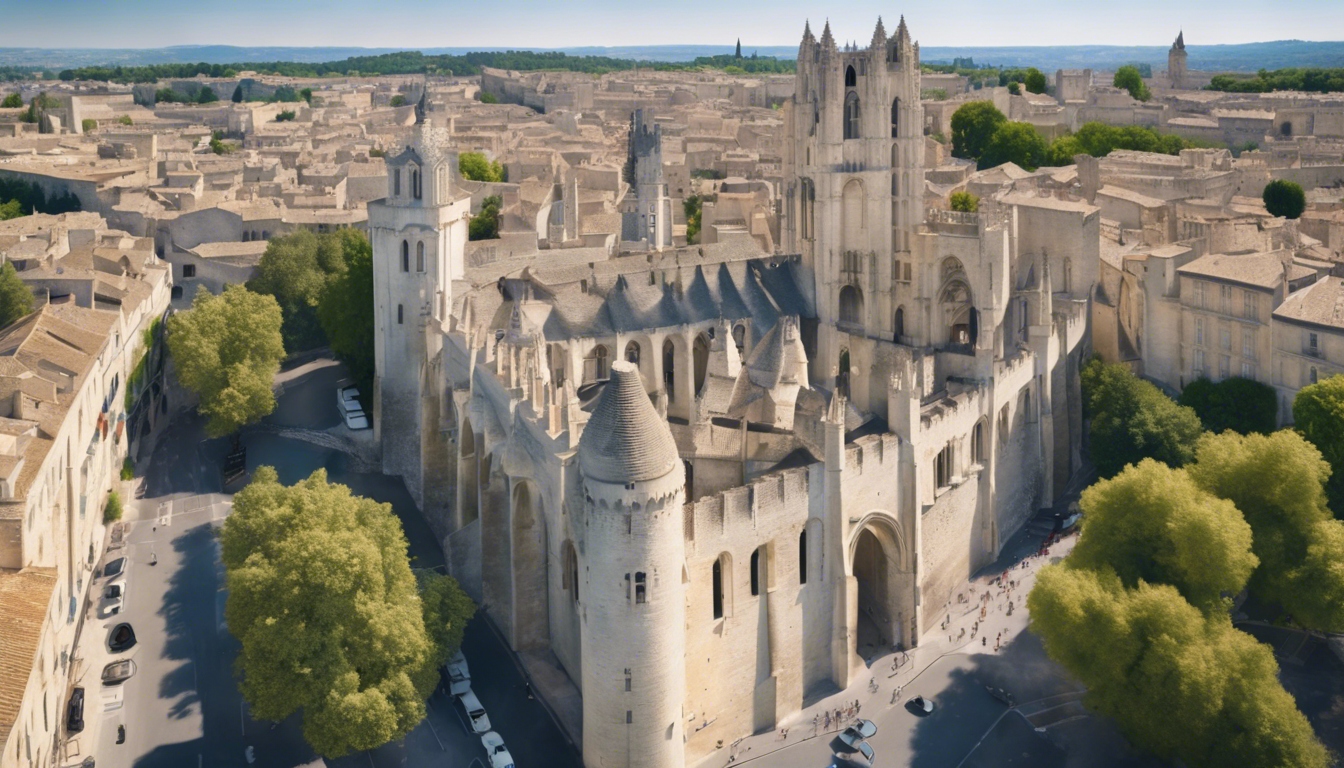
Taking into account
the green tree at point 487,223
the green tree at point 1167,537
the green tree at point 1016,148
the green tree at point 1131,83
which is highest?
the green tree at point 1131,83

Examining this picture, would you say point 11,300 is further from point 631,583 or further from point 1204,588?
point 1204,588

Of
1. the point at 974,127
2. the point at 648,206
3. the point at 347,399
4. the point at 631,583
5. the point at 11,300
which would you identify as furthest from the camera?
the point at 974,127

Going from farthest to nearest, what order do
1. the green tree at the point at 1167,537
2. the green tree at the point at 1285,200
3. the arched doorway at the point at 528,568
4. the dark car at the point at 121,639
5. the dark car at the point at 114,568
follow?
1. the green tree at the point at 1285,200
2. the dark car at the point at 114,568
3. the dark car at the point at 121,639
4. the arched doorway at the point at 528,568
5. the green tree at the point at 1167,537

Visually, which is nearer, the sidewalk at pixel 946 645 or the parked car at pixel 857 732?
the parked car at pixel 857 732

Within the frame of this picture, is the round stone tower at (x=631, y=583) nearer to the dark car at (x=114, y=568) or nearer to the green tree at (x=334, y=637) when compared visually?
the green tree at (x=334, y=637)

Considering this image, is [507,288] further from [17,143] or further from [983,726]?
[17,143]

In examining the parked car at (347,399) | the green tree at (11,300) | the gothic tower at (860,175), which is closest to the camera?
the green tree at (11,300)

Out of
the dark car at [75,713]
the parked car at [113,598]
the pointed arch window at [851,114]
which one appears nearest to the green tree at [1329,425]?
the pointed arch window at [851,114]

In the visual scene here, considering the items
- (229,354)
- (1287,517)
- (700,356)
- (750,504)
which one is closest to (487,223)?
(229,354)
